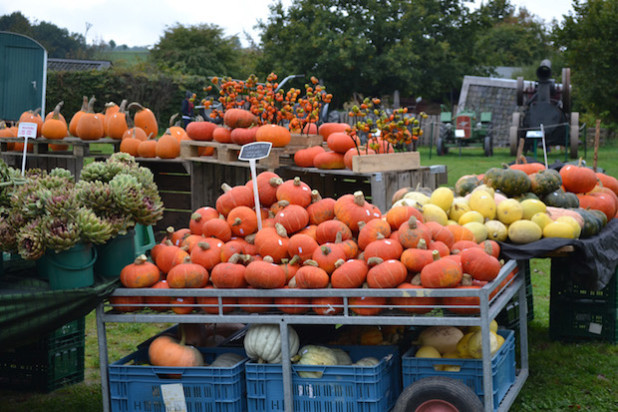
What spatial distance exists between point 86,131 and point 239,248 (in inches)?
204

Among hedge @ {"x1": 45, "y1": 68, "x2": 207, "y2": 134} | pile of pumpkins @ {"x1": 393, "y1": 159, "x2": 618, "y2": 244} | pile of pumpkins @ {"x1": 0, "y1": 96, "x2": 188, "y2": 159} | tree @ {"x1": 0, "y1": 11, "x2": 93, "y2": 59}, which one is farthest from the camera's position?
tree @ {"x1": 0, "y1": 11, "x2": 93, "y2": 59}

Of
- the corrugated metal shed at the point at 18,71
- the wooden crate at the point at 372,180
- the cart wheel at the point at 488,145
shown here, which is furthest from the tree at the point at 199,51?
the wooden crate at the point at 372,180

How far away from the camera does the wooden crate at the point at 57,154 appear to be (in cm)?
846

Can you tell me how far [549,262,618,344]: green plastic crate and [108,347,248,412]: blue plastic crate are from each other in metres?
2.57

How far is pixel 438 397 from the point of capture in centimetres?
323

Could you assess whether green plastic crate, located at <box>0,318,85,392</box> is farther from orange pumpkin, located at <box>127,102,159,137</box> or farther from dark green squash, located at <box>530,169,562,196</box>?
orange pumpkin, located at <box>127,102,159,137</box>

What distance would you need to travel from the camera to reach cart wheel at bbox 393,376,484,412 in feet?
10.4

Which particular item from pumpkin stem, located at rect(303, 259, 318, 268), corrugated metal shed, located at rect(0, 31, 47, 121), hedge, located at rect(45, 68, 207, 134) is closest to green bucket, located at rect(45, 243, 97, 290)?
pumpkin stem, located at rect(303, 259, 318, 268)

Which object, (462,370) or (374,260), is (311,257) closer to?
(374,260)

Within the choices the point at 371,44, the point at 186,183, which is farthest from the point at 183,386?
the point at 371,44

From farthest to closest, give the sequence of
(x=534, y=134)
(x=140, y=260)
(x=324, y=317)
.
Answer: (x=534, y=134)
(x=140, y=260)
(x=324, y=317)

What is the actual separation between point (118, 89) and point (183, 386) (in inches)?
801

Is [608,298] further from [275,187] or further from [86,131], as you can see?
[86,131]

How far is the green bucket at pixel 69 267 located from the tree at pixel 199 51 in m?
35.1
